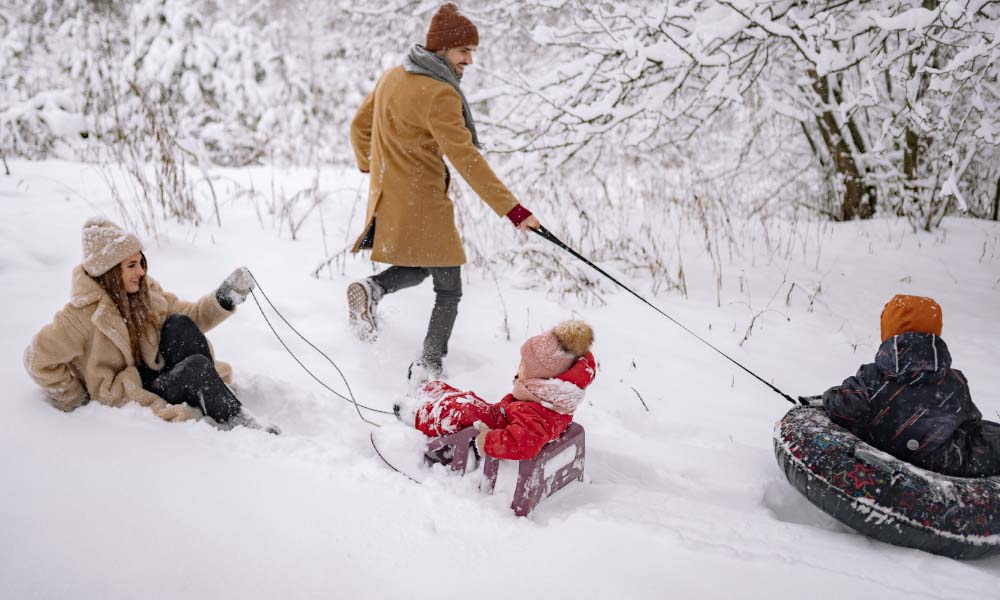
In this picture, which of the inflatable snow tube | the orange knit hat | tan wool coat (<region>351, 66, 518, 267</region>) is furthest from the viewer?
tan wool coat (<region>351, 66, 518, 267</region>)

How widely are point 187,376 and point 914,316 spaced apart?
2.82 meters

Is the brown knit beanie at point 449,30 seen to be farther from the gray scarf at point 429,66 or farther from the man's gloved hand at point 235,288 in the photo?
the man's gloved hand at point 235,288

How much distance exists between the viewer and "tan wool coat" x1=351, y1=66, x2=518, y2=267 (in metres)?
2.59

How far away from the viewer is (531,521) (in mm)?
1997

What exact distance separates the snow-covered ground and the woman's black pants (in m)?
0.15

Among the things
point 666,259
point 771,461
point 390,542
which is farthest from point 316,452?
point 666,259

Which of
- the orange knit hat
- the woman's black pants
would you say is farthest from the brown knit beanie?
the orange knit hat

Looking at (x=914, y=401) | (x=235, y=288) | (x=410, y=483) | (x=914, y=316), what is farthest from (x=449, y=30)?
(x=914, y=401)

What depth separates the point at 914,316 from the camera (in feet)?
6.97

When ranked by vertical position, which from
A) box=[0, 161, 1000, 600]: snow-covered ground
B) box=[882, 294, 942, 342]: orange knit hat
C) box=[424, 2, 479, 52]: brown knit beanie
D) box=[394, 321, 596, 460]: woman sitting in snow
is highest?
box=[424, 2, 479, 52]: brown knit beanie

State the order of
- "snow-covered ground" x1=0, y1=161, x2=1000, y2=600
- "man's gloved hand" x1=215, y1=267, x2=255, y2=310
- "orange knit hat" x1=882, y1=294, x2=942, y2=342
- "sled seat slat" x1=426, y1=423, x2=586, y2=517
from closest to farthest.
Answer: "snow-covered ground" x1=0, y1=161, x2=1000, y2=600, "sled seat slat" x1=426, y1=423, x2=586, y2=517, "orange knit hat" x1=882, y1=294, x2=942, y2=342, "man's gloved hand" x1=215, y1=267, x2=255, y2=310

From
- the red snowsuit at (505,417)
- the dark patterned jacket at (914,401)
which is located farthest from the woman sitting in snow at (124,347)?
the dark patterned jacket at (914,401)

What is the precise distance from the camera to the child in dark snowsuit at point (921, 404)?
2.07 metres

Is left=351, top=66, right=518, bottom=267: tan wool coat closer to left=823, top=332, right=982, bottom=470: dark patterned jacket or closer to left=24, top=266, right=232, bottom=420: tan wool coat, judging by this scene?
left=24, top=266, right=232, bottom=420: tan wool coat
